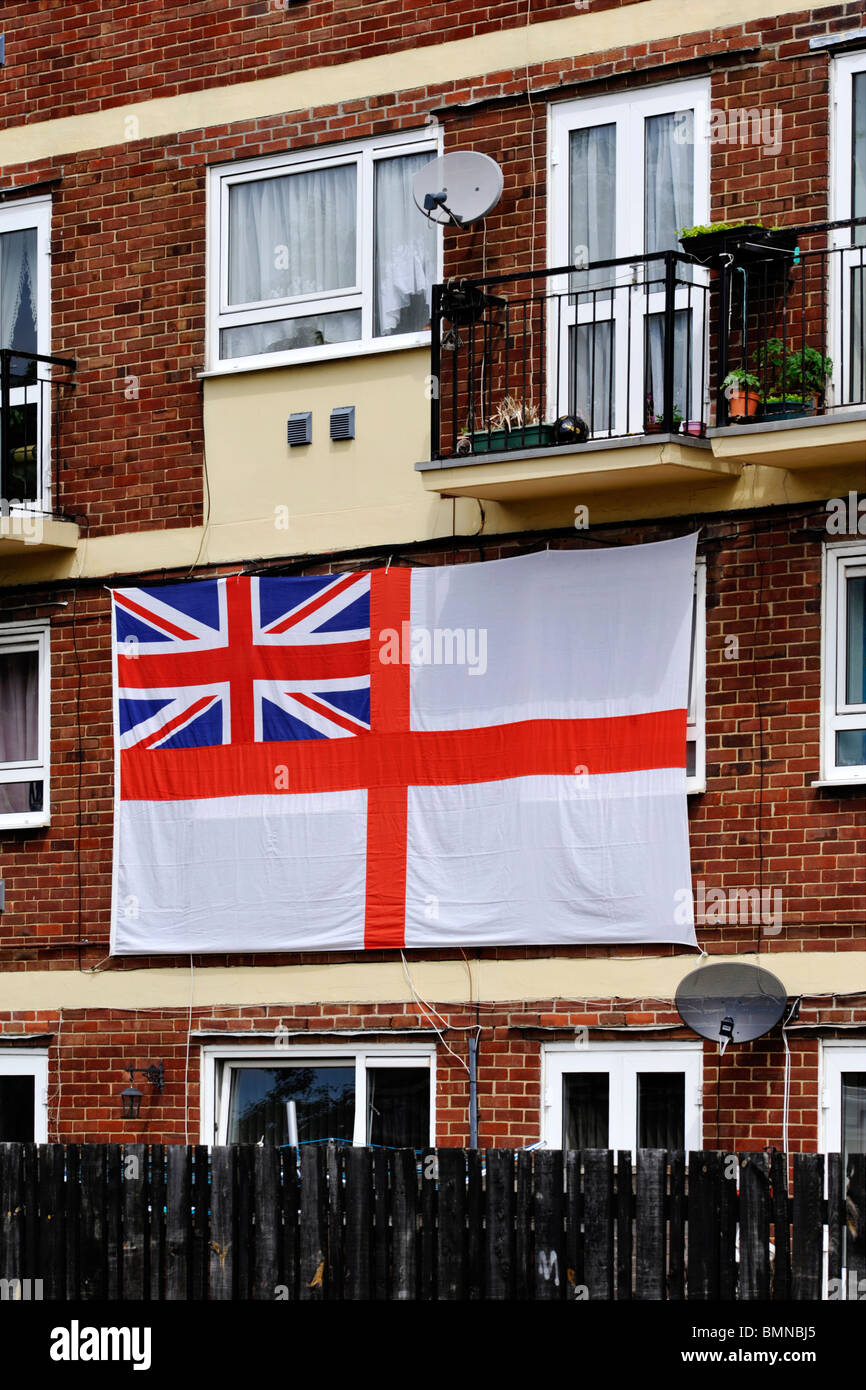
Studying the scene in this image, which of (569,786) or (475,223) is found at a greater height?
(475,223)

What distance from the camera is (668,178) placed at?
52.7ft

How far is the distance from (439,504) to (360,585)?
29.4 inches

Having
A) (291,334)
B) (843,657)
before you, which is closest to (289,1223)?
(843,657)

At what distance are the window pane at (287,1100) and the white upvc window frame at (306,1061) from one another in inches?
2.1

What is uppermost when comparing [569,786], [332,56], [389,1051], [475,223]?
[332,56]

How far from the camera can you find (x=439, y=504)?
1661cm

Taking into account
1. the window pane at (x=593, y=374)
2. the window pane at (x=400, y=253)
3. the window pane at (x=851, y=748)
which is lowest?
the window pane at (x=851, y=748)

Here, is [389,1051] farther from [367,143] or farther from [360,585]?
[367,143]

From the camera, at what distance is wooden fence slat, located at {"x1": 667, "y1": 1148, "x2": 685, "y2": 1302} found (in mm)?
13094

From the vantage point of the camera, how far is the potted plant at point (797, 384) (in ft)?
49.2

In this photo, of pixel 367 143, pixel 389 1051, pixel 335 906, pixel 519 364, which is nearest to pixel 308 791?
pixel 335 906

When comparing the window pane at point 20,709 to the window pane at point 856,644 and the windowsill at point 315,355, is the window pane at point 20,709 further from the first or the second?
the window pane at point 856,644

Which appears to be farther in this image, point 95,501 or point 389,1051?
point 95,501

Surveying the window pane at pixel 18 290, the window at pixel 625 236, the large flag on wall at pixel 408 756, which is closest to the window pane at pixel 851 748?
the large flag on wall at pixel 408 756
